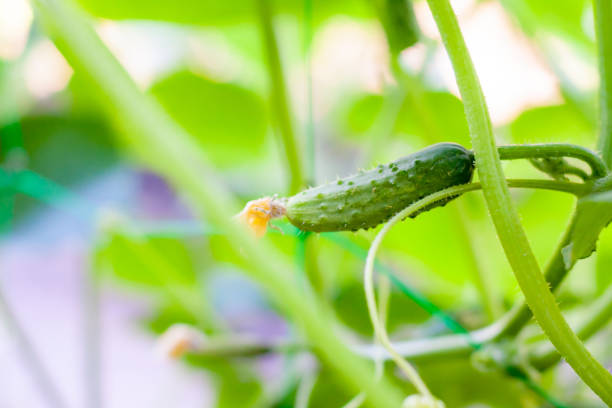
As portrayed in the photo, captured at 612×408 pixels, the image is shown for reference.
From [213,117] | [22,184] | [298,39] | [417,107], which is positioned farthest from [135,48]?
[417,107]

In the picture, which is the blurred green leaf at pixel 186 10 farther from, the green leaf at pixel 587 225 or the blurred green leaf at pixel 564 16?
the green leaf at pixel 587 225

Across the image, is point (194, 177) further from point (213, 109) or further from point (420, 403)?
point (213, 109)

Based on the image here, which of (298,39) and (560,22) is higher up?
(298,39)

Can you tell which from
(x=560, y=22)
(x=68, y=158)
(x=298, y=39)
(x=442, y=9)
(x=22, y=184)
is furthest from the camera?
(x=68, y=158)

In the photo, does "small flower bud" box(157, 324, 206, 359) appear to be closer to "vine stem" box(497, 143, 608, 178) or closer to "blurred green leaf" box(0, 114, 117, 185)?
"vine stem" box(497, 143, 608, 178)

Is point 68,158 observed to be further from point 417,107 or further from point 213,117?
point 417,107

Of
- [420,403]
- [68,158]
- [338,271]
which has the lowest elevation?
[420,403]
